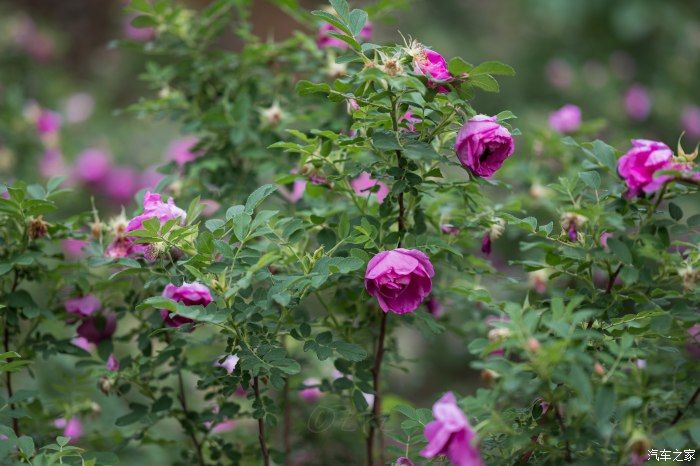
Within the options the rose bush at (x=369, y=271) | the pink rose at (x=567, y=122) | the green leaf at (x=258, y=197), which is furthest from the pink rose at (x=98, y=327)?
the pink rose at (x=567, y=122)

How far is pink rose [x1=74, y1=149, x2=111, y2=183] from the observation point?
284cm

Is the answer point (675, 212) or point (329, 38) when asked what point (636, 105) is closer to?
point (329, 38)

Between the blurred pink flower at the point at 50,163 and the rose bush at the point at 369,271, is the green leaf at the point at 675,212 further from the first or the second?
the blurred pink flower at the point at 50,163

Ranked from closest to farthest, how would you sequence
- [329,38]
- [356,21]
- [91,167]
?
[356,21]
[329,38]
[91,167]

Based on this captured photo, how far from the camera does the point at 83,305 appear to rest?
121 cm

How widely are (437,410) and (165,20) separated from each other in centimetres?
98

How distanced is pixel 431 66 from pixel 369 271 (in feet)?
0.87

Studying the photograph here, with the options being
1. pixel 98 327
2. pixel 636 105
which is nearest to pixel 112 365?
pixel 98 327

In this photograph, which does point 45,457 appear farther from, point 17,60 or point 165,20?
point 17,60

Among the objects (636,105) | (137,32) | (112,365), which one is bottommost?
(137,32)

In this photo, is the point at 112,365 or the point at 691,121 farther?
the point at 691,121

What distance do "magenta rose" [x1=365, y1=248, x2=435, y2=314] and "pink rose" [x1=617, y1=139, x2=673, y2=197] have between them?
26cm

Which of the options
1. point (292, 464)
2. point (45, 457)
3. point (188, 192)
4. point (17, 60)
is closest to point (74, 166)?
point (17, 60)

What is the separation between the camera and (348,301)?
48.6 inches
